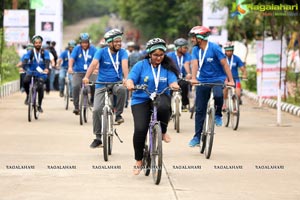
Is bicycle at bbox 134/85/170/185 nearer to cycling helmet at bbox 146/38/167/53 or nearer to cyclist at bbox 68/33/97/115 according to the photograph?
cycling helmet at bbox 146/38/167/53

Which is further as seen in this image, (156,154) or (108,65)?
(108,65)

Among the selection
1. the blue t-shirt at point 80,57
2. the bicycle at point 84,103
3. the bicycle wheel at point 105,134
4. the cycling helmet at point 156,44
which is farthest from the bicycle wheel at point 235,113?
the cycling helmet at point 156,44

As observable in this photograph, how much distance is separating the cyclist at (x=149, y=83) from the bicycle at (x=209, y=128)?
6.44 ft

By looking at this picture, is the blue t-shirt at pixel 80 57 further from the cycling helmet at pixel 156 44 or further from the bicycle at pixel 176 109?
the cycling helmet at pixel 156 44

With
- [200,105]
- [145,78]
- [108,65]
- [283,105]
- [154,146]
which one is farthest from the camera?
[283,105]

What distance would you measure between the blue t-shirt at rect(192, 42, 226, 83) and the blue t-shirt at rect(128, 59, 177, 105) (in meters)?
2.96

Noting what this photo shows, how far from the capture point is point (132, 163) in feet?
39.3

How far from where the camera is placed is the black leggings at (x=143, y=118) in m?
10.6

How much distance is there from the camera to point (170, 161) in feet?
40.3

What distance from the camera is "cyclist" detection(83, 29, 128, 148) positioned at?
43.5 feet

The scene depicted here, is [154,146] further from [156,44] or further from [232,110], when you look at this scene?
[232,110]

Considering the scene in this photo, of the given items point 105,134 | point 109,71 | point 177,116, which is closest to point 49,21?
point 177,116

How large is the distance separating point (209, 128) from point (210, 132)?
13cm

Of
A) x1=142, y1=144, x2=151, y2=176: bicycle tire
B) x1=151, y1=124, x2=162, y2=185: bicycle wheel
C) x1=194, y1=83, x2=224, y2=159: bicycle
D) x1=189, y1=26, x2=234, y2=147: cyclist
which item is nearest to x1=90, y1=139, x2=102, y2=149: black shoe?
x1=189, y1=26, x2=234, y2=147: cyclist
